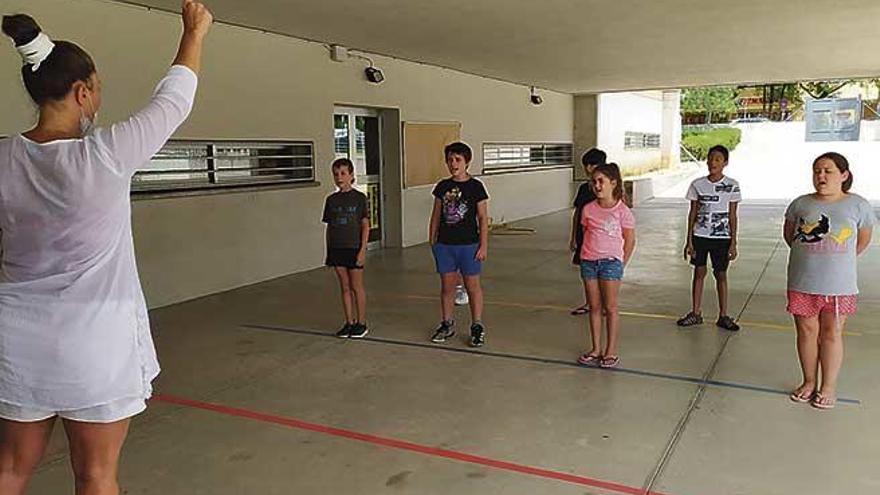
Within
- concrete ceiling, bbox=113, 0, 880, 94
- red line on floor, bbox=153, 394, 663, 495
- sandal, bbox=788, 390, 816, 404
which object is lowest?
red line on floor, bbox=153, 394, 663, 495

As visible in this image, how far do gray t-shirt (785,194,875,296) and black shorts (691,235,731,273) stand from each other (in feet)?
4.78

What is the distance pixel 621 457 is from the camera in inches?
122

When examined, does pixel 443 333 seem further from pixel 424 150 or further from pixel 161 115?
pixel 424 150

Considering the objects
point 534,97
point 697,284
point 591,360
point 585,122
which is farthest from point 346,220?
point 585,122

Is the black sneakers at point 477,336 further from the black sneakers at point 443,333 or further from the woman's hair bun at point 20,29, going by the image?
the woman's hair bun at point 20,29

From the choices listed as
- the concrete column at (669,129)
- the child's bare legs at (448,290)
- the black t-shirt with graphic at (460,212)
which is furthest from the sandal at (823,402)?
the concrete column at (669,129)

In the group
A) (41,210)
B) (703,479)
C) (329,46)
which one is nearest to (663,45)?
(329,46)

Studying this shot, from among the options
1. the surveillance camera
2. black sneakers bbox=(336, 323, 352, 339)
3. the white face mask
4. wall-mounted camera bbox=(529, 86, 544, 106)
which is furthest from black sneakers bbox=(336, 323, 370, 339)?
wall-mounted camera bbox=(529, 86, 544, 106)

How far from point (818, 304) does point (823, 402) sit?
0.53 meters

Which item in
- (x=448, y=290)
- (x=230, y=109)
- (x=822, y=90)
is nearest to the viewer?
(x=448, y=290)

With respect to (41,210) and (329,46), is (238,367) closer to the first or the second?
(41,210)

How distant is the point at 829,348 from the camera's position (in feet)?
11.7

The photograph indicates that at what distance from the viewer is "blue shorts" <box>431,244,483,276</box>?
15.6ft

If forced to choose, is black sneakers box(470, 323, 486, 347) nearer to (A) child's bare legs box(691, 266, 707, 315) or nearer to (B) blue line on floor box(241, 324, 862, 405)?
(B) blue line on floor box(241, 324, 862, 405)
